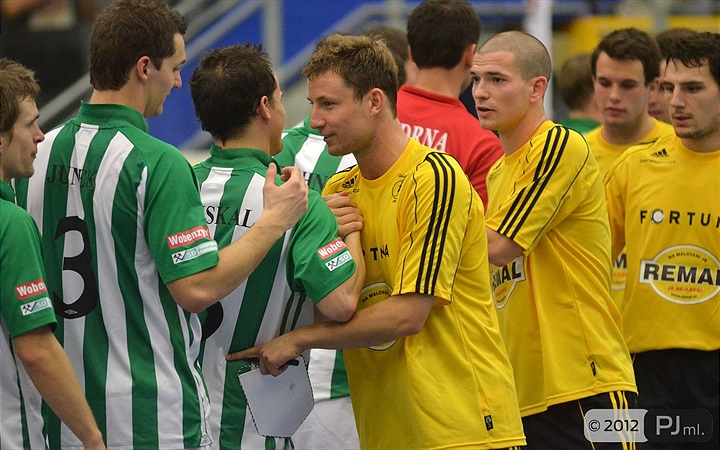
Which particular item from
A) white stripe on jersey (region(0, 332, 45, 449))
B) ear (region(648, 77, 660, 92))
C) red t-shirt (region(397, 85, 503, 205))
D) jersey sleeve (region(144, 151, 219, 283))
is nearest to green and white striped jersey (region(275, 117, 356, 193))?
red t-shirt (region(397, 85, 503, 205))

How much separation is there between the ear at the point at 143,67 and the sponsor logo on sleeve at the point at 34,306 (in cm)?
83

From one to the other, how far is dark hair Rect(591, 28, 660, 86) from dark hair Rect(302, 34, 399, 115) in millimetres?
2537

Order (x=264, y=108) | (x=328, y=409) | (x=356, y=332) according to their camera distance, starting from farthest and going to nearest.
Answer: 1. (x=328, y=409)
2. (x=264, y=108)
3. (x=356, y=332)

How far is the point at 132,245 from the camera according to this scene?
11.5ft

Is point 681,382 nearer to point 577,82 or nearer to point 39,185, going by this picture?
point 577,82

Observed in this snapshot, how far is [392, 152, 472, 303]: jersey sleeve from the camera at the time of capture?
365cm

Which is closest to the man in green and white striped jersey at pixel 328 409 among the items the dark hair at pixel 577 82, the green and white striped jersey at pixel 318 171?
the green and white striped jersey at pixel 318 171

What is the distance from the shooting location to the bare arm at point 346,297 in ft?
12.1

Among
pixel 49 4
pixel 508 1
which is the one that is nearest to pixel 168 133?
pixel 49 4

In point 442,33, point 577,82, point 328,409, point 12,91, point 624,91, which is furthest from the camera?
point 577,82

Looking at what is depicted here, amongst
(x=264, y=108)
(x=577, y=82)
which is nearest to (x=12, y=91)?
(x=264, y=108)

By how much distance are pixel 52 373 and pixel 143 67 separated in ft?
3.48

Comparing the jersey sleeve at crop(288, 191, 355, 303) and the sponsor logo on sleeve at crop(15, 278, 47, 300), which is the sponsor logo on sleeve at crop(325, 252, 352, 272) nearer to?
the jersey sleeve at crop(288, 191, 355, 303)

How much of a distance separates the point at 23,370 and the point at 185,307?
0.55 meters
